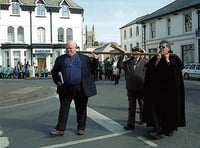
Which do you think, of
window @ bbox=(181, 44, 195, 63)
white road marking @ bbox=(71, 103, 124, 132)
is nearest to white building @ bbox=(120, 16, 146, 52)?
window @ bbox=(181, 44, 195, 63)

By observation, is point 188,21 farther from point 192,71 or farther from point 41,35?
point 41,35

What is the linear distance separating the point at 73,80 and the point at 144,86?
4.70 feet

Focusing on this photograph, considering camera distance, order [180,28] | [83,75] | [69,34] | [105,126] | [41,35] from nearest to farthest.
Result: [83,75], [105,126], [180,28], [41,35], [69,34]

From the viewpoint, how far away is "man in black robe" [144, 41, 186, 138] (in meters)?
7.21

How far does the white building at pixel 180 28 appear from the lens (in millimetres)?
36688

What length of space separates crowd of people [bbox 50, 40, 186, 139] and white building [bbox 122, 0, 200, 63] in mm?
25866

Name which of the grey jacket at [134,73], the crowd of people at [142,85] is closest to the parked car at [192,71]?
the grey jacket at [134,73]

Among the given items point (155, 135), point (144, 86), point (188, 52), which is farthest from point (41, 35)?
point (155, 135)

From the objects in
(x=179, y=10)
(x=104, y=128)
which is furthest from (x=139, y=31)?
(x=104, y=128)

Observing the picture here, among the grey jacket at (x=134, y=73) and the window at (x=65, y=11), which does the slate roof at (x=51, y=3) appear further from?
the grey jacket at (x=134, y=73)

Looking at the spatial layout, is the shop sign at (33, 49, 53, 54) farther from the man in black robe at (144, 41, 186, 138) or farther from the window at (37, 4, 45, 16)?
the man in black robe at (144, 41, 186, 138)

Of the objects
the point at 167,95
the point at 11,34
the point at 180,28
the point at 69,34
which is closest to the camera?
the point at 167,95

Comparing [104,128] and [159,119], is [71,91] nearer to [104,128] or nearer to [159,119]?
[104,128]

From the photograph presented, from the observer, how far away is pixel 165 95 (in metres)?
7.26
